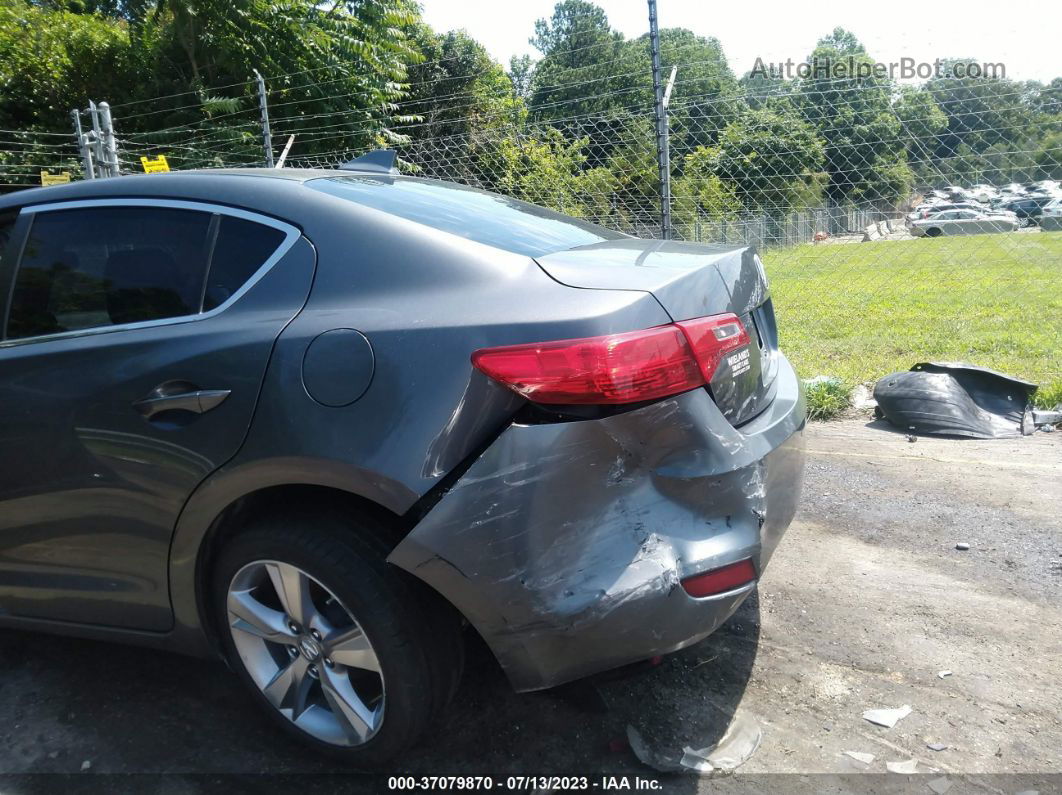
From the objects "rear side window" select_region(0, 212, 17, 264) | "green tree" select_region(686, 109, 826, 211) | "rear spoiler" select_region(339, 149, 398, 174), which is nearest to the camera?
"rear side window" select_region(0, 212, 17, 264)

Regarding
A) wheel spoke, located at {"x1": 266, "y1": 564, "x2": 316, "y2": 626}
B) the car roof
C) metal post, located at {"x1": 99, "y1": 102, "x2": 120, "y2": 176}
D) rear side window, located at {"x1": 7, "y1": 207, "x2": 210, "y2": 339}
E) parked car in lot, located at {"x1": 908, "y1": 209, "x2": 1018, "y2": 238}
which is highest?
metal post, located at {"x1": 99, "y1": 102, "x2": 120, "y2": 176}

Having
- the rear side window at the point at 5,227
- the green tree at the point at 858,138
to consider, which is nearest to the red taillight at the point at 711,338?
the rear side window at the point at 5,227

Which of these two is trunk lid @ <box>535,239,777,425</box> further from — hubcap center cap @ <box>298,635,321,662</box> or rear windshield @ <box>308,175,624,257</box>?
hubcap center cap @ <box>298,635,321,662</box>

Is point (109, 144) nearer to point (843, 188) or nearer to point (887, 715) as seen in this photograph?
point (843, 188)

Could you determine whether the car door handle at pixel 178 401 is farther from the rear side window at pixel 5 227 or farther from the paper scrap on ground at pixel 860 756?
the paper scrap on ground at pixel 860 756

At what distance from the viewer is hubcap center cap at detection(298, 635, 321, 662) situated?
2.34 meters

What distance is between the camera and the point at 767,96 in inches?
318

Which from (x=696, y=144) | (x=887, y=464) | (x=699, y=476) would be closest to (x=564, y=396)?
(x=699, y=476)

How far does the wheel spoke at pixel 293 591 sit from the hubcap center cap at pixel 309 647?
5 cm

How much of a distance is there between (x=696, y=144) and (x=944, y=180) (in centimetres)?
285

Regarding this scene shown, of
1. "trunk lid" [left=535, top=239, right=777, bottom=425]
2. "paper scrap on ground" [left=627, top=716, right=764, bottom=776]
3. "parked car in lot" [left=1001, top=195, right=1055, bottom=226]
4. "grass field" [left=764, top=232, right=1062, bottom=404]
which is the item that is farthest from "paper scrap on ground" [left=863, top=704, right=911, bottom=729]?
"parked car in lot" [left=1001, top=195, right=1055, bottom=226]

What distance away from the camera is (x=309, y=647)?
2.36 meters

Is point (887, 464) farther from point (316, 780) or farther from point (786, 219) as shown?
point (786, 219)

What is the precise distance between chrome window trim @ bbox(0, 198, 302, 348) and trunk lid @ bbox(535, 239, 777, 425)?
0.76m
